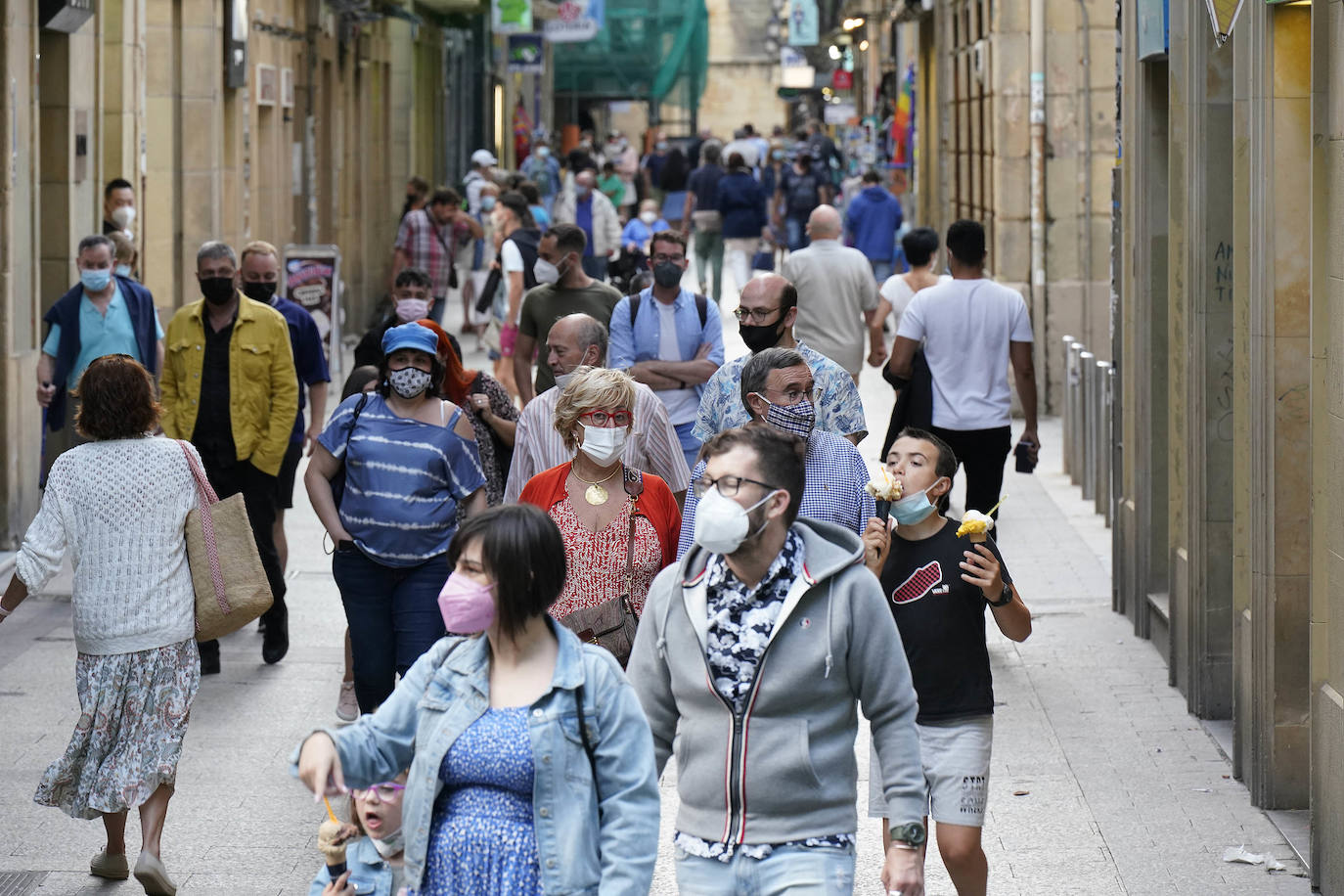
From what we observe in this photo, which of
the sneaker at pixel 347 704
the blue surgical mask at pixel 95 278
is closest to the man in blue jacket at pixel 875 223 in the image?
the blue surgical mask at pixel 95 278

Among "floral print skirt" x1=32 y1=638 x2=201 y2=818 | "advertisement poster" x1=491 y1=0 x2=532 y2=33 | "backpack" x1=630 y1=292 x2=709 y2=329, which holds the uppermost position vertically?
"advertisement poster" x1=491 y1=0 x2=532 y2=33

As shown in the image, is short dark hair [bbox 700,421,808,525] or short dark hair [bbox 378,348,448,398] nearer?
short dark hair [bbox 700,421,808,525]

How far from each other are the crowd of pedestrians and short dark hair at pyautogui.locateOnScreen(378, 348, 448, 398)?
0.06 ft

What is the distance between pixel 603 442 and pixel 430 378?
1093 mm

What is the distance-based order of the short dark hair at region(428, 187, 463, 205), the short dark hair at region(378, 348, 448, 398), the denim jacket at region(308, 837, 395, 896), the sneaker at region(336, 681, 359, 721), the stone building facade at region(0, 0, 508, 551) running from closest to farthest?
the denim jacket at region(308, 837, 395, 896) → the short dark hair at region(378, 348, 448, 398) → the sneaker at region(336, 681, 359, 721) → the stone building facade at region(0, 0, 508, 551) → the short dark hair at region(428, 187, 463, 205)

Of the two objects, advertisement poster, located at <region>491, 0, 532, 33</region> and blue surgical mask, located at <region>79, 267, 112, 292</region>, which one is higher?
advertisement poster, located at <region>491, 0, 532, 33</region>

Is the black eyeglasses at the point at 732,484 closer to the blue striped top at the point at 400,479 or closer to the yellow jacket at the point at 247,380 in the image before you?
the blue striped top at the point at 400,479

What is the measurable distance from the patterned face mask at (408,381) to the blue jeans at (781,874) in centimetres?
298

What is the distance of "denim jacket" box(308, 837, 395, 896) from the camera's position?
4.00 meters

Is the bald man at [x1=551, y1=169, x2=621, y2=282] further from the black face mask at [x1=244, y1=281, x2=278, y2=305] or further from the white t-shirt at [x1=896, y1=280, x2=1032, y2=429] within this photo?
the white t-shirt at [x1=896, y1=280, x2=1032, y2=429]

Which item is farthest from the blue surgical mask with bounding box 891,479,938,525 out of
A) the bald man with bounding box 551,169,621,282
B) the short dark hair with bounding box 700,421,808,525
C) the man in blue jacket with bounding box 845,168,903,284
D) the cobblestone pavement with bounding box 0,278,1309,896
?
the bald man with bounding box 551,169,621,282

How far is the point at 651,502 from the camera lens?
6121 millimetres

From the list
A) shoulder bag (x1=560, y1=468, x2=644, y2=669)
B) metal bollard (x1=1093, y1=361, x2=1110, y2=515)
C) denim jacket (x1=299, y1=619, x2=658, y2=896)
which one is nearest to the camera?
denim jacket (x1=299, y1=619, x2=658, y2=896)

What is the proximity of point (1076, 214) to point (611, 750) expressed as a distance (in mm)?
13671
